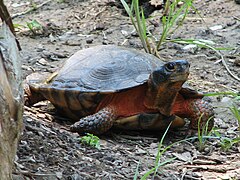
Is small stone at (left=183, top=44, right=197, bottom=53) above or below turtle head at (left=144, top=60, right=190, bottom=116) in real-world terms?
below

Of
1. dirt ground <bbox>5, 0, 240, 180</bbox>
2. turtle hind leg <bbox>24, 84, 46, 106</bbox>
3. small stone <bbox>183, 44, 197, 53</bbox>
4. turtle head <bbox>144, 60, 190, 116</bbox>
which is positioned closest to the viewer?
dirt ground <bbox>5, 0, 240, 180</bbox>

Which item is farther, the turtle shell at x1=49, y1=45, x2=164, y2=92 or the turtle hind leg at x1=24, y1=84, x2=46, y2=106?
the turtle hind leg at x1=24, y1=84, x2=46, y2=106

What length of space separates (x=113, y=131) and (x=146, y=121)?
255 mm

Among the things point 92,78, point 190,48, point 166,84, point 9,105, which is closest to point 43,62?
point 92,78

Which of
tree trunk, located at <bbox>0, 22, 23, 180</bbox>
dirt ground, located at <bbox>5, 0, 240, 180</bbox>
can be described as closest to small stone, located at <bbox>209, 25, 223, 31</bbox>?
dirt ground, located at <bbox>5, 0, 240, 180</bbox>

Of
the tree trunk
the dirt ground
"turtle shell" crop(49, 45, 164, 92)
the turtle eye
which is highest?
the tree trunk

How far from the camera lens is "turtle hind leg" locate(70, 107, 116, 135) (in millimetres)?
3344

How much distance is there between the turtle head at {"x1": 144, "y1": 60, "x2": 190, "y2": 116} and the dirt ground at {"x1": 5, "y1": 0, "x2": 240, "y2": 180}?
0.79 feet

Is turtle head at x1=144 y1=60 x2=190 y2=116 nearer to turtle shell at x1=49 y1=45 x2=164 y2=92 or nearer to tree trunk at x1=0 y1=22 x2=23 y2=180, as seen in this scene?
turtle shell at x1=49 y1=45 x2=164 y2=92

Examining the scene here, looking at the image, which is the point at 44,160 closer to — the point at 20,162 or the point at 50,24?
the point at 20,162

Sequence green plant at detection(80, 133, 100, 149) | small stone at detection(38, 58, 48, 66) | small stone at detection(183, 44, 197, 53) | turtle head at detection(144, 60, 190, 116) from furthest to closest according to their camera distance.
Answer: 1. small stone at detection(183, 44, 197, 53)
2. small stone at detection(38, 58, 48, 66)
3. turtle head at detection(144, 60, 190, 116)
4. green plant at detection(80, 133, 100, 149)

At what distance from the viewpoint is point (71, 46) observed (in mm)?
5441

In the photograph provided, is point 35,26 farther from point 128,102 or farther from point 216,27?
point 128,102

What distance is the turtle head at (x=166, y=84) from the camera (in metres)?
3.24
